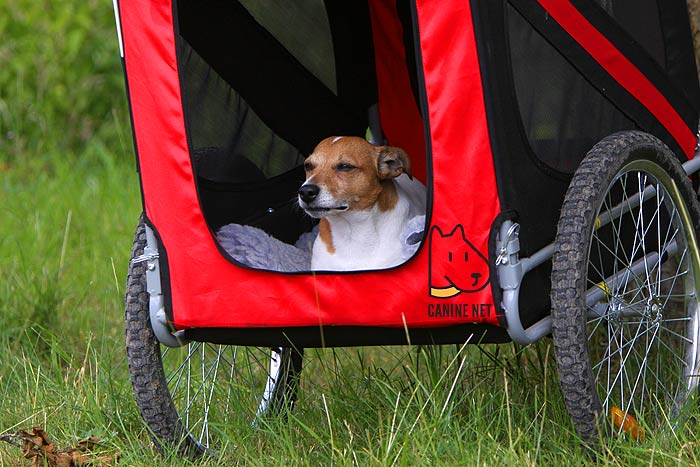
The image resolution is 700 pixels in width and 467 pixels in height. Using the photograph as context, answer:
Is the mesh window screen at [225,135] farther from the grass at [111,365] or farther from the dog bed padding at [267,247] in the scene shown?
the grass at [111,365]

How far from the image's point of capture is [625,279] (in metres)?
2.93

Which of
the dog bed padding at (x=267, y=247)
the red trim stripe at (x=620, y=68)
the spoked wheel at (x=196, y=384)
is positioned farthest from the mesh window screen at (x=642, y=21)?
the spoked wheel at (x=196, y=384)

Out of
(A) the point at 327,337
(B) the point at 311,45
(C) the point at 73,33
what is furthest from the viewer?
(C) the point at 73,33

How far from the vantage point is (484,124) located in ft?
8.07

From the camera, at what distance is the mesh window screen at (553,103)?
2.61m

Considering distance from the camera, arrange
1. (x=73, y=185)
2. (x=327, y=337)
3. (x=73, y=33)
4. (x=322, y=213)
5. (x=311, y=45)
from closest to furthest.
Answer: (x=327, y=337)
(x=322, y=213)
(x=311, y=45)
(x=73, y=185)
(x=73, y=33)

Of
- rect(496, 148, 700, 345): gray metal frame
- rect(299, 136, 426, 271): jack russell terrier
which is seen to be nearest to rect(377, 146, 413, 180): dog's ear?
rect(299, 136, 426, 271): jack russell terrier

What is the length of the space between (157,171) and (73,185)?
3386 mm

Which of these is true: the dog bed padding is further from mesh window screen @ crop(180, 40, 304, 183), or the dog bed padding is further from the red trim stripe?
the red trim stripe

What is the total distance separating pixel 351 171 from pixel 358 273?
68 centimetres

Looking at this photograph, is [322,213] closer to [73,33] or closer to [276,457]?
[276,457]

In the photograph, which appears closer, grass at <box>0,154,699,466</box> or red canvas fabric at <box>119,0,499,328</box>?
red canvas fabric at <box>119,0,499,328</box>

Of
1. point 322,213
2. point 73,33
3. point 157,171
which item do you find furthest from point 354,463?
point 73,33

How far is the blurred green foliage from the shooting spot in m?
6.75
